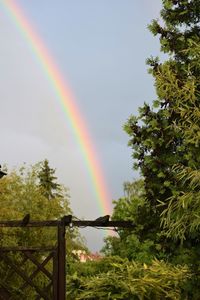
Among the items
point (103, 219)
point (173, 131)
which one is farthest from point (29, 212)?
point (173, 131)

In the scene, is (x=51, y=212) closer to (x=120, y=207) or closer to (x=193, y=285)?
(x=120, y=207)

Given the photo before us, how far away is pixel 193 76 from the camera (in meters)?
5.53

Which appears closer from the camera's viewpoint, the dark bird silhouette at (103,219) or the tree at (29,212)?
the dark bird silhouette at (103,219)

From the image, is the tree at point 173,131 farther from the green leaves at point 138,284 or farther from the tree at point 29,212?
the tree at point 29,212

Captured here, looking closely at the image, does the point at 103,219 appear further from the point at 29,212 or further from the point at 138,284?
the point at 29,212

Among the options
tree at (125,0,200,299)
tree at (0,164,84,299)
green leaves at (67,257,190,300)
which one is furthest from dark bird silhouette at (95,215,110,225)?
tree at (0,164,84,299)

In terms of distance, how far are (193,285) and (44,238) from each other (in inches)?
544

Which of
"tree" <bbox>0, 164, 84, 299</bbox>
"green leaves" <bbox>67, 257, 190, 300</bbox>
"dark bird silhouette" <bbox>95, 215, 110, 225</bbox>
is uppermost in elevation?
"tree" <bbox>0, 164, 84, 299</bbox>

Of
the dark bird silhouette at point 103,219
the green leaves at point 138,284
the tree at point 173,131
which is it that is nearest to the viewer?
the tree at point 173,131

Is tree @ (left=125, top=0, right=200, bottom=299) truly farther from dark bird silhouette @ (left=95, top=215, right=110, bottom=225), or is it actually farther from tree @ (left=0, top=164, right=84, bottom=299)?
tree @ (left=0, top=164, right=84, bottom=299)

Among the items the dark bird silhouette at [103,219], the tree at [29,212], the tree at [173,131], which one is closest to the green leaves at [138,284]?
the tree at [173,131]

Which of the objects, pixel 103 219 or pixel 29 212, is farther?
pixel 29 212

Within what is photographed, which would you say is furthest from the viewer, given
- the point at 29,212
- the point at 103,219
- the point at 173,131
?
the point at 29,212

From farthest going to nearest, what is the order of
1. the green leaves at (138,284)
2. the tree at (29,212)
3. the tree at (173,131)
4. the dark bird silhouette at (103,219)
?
the tree at (29,212), the dark bird silhouette at (103,219), the green leaves at (138,284), the tree at (173,131)
